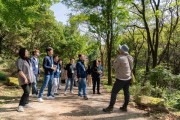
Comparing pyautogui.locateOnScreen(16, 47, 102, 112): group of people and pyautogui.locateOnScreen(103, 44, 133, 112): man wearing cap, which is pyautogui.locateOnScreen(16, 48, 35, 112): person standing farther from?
pyautogui.locateOnScreen(103, 44, 133, 112): man wearing cap

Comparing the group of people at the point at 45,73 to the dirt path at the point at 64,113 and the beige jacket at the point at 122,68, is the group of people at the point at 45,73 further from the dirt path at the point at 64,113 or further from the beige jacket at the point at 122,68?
the beige jacket at the point at 122,68

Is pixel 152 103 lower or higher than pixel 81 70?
lower

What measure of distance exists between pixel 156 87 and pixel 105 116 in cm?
584

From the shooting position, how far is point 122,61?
8.39 meters

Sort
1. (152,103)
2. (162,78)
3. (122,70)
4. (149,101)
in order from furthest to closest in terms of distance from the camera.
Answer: (162,78)
(149,101)
(152,103)
(122,70)

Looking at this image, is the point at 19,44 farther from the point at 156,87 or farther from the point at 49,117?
the point at 49,117

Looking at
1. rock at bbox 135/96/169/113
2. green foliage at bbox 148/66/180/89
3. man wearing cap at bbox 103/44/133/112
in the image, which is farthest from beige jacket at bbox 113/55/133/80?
green foliage at bbox 148/66/180/89

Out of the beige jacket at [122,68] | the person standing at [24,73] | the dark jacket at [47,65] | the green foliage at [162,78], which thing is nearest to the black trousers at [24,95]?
the person standing at [24,73]

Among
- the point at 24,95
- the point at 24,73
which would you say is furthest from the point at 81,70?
the point at 24,95

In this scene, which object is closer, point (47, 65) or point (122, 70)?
point (122, 70)

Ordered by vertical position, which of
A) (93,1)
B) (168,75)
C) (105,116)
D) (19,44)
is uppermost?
(93,1)

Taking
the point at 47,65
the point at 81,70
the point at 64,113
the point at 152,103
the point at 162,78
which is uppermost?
the point at 47,65

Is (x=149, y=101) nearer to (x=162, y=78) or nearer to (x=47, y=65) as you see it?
(x=47, y=65)

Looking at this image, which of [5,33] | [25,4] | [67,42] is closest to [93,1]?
[25,4]
